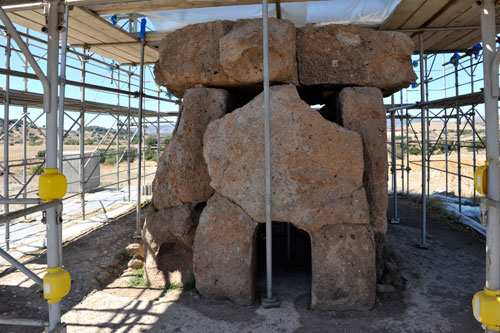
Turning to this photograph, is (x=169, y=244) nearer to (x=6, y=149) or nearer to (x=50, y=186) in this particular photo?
(x=50, y=186)

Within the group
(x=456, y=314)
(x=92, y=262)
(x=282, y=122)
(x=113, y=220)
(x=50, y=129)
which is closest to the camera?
(x=50, y=129)

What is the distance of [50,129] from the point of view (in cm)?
246

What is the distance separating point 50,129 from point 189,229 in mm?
2145

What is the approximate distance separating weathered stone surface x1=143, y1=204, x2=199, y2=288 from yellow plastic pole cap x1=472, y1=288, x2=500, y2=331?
2945 mm

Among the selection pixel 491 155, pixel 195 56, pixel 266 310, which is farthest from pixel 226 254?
pixel 491 155

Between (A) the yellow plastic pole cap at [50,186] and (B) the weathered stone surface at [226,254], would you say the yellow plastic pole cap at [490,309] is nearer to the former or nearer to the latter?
(B) the weathered stone surface at [226,254]

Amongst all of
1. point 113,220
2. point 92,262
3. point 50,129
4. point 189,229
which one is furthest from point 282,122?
point 113,220

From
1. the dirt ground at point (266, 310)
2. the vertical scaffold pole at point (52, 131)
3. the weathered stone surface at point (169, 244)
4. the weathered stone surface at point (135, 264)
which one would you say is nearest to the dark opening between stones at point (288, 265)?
the dirt ground at point (266, 310)

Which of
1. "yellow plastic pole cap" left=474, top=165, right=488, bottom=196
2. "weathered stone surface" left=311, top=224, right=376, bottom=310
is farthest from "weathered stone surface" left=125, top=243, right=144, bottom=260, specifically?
"yellow plastic pole cap" left=474, top=165, right=488, bottom=196

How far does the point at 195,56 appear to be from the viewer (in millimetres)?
4363

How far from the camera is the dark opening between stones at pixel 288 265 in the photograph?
4.11 meters

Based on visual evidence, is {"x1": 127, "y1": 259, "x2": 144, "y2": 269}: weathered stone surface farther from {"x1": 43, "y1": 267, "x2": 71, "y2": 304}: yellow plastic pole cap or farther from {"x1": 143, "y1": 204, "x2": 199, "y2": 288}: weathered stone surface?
{"x1": 43, "y1": 267, "x2": 71, "y2": 304}: yellow plastic pole cap

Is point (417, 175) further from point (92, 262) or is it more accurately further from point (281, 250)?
point (92, 262)

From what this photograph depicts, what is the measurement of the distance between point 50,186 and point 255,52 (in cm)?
262
